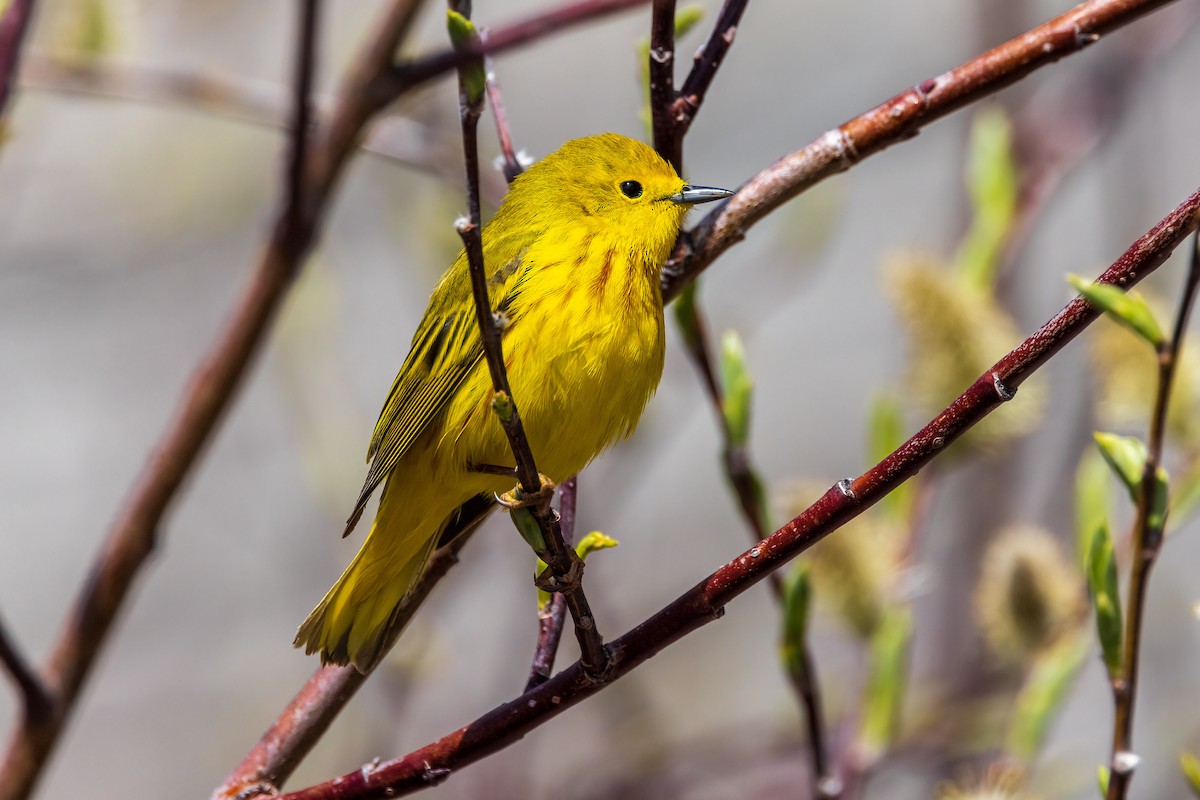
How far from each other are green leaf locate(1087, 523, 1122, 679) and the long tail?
3.61 ft

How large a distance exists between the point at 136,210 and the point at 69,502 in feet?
7.03

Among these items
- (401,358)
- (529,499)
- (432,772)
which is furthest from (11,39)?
(401,358)

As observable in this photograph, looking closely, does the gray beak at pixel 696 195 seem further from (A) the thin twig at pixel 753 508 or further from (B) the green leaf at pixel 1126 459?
(B) the green leaf at pixel 1126 459

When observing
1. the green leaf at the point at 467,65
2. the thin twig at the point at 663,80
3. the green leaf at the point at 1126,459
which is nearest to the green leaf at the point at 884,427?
the thin twig at the point at 663,80

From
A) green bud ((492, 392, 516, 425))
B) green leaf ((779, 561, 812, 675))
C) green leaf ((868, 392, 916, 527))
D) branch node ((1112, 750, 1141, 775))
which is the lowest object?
branch node ((1112, 750, 1141, 775))

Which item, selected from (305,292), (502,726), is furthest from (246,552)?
(502,726)

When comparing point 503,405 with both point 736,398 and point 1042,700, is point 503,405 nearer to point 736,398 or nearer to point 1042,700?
point 736,398

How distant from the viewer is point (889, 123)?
193cm

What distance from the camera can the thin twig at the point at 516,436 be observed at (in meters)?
1.26

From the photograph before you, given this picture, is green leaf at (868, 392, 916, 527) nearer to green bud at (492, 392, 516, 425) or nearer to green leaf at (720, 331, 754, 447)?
green leaf at (720, 331, 754, 447)

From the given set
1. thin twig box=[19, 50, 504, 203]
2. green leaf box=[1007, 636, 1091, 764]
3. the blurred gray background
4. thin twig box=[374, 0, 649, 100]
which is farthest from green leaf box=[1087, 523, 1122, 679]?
the blurred gray background

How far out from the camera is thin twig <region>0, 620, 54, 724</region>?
1.90 metres

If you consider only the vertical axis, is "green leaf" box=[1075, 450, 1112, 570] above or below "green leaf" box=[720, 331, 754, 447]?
below

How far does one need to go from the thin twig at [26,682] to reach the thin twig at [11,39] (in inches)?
34.5
